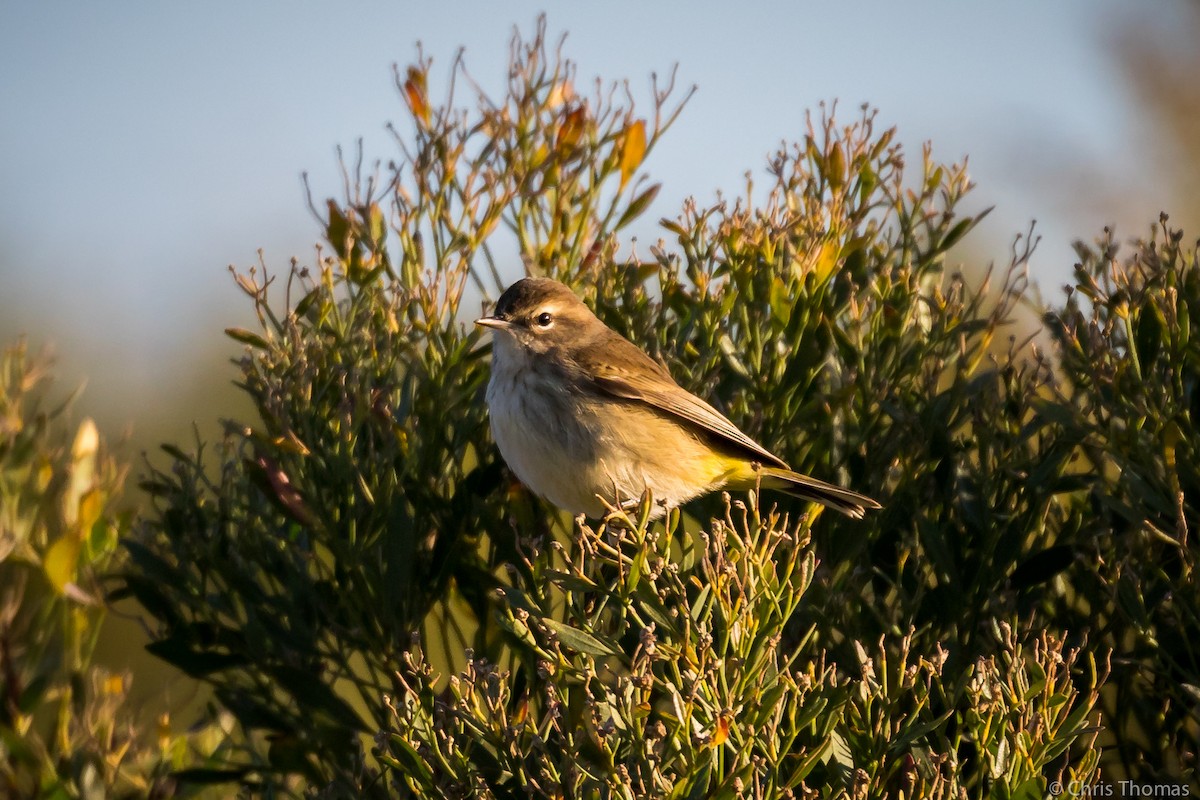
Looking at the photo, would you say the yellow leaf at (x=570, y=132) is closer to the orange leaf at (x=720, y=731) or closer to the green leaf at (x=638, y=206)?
the green leaf at (x=638, y=206)

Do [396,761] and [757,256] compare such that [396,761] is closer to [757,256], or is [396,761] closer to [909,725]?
[909,725]

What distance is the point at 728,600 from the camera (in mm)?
2623

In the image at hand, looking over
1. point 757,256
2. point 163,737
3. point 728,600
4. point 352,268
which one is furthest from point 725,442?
point 163,737

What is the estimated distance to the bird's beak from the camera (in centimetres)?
409

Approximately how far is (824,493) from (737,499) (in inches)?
10.1

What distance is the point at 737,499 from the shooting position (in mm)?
3684

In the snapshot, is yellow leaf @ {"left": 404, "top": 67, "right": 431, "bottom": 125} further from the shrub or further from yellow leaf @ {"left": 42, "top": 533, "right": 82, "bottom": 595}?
yellow leaf @ {"left": 42, "top": 533, "right": 82, "bottom": 595}

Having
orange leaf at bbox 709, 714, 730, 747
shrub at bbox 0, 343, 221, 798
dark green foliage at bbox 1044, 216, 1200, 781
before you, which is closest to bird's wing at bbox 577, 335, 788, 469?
dark green foliage at bbox 1044, 216, 1200, 781

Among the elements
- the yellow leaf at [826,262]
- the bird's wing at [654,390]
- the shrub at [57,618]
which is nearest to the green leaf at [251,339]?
the shrub at [57,618]

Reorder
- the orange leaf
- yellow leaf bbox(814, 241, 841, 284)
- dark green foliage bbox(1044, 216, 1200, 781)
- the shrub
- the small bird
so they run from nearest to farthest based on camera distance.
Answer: the orange leaf, dark green foliage bbox(1044, 216, 1200, 781), the shrub, yellow leaf bbox(814, 241, 841, 284), the small bird

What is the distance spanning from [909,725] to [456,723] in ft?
3.31

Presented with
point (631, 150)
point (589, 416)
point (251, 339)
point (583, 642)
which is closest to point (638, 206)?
point (631, 150)

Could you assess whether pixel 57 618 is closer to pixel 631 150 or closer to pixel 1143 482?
pixel 631 150

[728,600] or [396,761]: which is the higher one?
[728,600]
